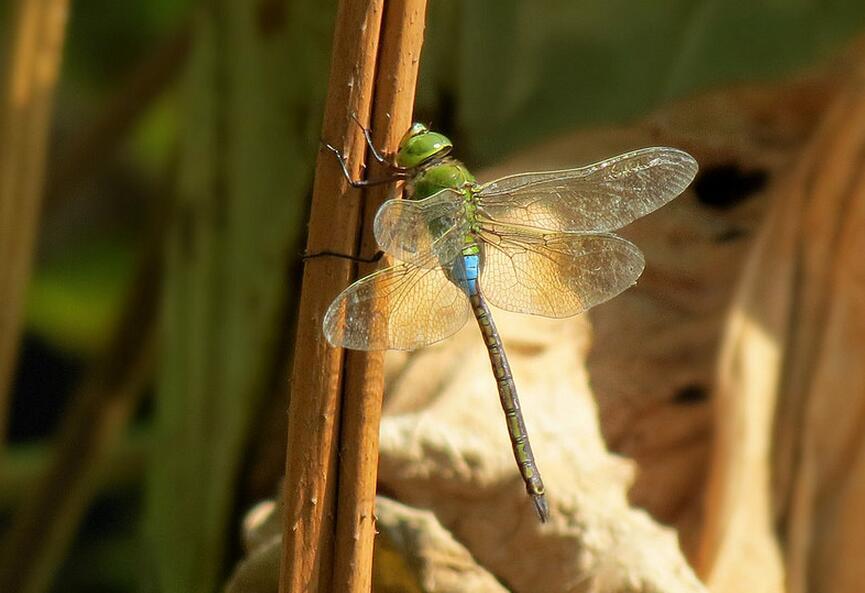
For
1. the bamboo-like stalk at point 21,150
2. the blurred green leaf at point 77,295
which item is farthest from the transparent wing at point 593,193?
the blurred green leaf at point 77,295

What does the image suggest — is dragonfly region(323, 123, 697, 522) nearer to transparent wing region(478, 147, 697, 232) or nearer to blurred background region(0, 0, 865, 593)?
transparent wing region(478, 147, 697, 232)

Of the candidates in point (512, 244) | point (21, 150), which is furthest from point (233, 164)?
point (512, 244)

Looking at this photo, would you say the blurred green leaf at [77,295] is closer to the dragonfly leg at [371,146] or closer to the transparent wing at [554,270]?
the transparent wing at [554,270]

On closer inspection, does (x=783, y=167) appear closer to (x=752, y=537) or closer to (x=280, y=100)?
(x=752, y=537)

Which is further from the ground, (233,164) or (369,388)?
(233,164)

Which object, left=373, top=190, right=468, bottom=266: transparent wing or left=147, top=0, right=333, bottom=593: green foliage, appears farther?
left=147, top=0, right=333, bottom=593: green foliage

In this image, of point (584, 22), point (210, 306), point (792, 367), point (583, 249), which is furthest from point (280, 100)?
point (792, 367)

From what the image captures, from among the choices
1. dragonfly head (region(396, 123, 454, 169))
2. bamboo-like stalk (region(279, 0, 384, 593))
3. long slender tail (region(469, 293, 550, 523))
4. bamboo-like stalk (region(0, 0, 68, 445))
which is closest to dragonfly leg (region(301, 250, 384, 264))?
bamboo-like stalk (region(279, 0, 384, 593))

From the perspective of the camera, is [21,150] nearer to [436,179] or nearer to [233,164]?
[233,164]
